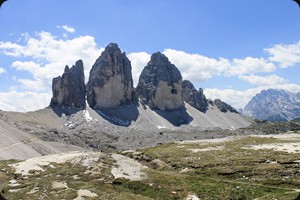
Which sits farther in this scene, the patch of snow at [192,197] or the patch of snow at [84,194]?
the patch of snow at [84,194]

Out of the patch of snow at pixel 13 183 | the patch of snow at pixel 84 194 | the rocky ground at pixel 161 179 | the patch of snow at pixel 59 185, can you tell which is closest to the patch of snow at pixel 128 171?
the rocky ground at pixel 161 179

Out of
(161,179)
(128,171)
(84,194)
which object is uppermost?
(161,179)

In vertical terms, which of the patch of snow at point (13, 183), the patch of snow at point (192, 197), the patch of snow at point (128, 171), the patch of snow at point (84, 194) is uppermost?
the patch of snow at point (128, 171)

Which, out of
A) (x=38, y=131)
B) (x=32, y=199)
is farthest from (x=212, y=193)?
(x=38, y=131)

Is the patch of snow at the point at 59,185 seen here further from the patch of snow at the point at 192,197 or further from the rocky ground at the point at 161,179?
the patch of snow at the point at 192,197

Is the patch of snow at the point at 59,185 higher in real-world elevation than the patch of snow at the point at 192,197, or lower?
lower

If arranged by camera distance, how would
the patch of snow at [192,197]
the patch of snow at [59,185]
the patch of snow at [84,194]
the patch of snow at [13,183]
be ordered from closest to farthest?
the patch of snow at [192,197] < the patch of snow at [84,194] < the patch of snow at [59,185] < the patch of snow at [13,183]

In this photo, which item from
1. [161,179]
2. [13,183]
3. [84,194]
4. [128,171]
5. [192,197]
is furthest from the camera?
[128,171]

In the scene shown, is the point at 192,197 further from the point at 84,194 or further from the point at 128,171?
the point at 128,171

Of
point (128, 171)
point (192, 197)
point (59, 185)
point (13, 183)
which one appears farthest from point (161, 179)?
point (13, 183)

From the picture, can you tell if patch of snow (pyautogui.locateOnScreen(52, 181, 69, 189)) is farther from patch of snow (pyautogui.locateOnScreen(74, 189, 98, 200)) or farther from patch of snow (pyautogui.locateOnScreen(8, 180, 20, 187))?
patch of snow (pyautogui.locateOnScreen(8, 180, 20, 187))

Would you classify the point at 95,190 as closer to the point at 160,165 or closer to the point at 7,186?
the point at 7,186

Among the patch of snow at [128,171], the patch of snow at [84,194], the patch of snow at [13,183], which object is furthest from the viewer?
the patch of snow at [128,171]

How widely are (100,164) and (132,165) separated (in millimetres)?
5944
